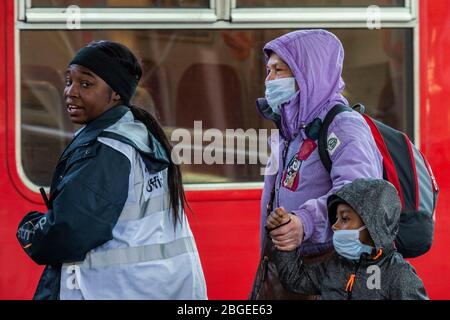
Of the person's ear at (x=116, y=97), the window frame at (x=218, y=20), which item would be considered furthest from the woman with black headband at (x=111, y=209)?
the window frame at (x=218, y=20)

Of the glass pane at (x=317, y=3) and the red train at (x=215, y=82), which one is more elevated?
the glass pane at (x=317, y=3)

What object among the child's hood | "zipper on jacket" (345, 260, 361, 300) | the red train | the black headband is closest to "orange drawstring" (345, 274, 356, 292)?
"zipper on jacket" (345, 260, 361, 300)

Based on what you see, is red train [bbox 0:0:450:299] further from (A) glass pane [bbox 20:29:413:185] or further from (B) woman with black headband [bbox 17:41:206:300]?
(B) woman with black headband [bbox 17:41:206:300]

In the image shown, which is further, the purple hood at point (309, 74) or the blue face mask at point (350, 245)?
the purple hood at point (309, 74)

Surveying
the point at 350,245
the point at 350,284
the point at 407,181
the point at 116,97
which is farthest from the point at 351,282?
the point at 116,97

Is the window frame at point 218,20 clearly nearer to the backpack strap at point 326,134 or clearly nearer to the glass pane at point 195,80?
the glass pane at point 195,80

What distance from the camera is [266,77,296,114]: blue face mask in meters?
2.88

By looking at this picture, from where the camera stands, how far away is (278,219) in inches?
100

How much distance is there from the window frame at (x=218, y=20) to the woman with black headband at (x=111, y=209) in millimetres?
1072

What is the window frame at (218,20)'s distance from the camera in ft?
12.6

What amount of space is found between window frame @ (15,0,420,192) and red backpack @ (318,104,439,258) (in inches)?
48.9

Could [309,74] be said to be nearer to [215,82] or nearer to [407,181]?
[407,181]
